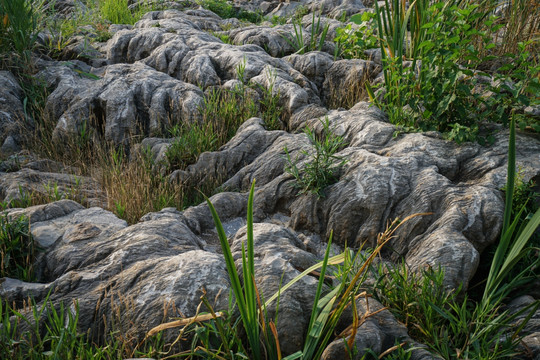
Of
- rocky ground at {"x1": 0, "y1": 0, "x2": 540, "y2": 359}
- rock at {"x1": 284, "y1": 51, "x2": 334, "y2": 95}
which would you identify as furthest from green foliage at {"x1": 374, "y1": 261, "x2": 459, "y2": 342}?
rock at {"x1": 284, "y1": 51, "x2": 334, "y2": 95}

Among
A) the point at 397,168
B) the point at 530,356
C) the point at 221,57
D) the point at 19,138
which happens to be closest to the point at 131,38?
the point at 221,57

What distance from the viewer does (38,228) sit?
12.6ft

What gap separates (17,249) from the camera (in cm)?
352

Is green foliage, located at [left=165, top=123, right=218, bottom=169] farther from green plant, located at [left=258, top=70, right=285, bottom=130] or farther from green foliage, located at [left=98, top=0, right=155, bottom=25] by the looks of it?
green foliage, located at [left=98, top=0, right=155, bottom=25]

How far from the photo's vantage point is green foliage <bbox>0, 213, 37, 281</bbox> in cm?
341

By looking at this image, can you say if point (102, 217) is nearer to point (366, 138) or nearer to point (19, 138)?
point (366, 138)

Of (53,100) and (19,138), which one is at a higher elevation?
(53,100)

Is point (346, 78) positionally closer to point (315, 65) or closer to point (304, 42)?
point (315, 65)

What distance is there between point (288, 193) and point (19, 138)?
14.4ft

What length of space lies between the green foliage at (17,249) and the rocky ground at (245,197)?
10 cm

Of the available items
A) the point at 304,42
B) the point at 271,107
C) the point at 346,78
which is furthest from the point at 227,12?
the point at 271,107

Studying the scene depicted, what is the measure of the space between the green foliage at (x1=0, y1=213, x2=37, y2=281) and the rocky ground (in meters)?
0.10

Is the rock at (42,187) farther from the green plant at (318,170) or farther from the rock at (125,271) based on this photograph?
the green plant at (318,170)

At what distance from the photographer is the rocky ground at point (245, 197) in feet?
10.1
